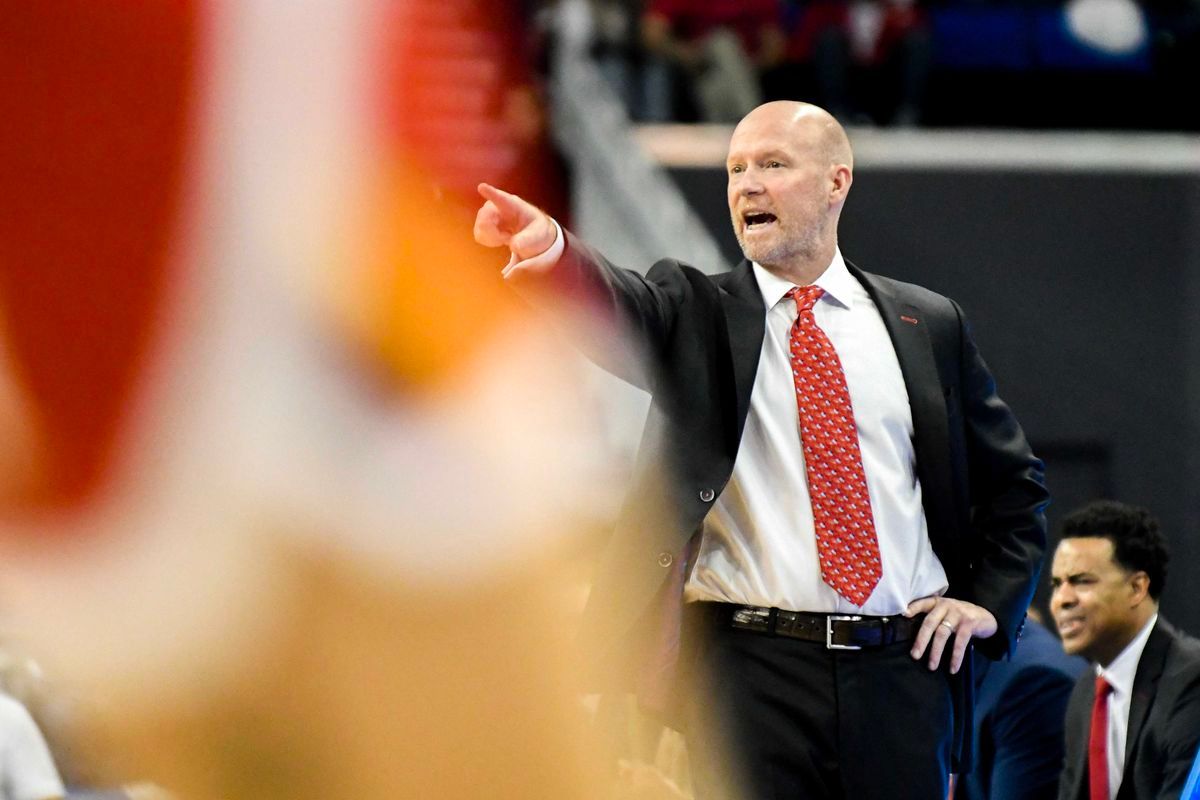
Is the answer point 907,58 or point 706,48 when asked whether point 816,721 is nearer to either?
point 706,48

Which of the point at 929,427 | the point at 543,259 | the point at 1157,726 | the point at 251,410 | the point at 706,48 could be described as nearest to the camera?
the point at 251,410

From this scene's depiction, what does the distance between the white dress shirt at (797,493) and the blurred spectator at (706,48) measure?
200 inches

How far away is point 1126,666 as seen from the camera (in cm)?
336

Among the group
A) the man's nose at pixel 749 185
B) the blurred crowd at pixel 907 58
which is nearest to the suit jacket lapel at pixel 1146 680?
the man's nose at pixel 749 185

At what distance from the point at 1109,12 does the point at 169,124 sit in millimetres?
7351

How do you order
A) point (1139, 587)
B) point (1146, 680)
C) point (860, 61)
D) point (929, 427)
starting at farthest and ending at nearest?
point (860, 61) → point (1139, 587) → point (1146, 680) → point (929, 427)

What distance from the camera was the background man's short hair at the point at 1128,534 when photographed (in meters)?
3.57

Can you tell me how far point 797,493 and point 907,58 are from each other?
550cm

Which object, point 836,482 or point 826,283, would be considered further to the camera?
point 826,283

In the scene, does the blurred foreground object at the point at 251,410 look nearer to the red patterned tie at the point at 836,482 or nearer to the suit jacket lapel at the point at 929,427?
the red patterned tie at the point at 836,482

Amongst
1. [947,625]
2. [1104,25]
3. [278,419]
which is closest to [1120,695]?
[947,625]

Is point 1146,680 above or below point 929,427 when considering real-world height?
below

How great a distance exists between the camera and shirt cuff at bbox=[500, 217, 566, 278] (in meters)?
1.75

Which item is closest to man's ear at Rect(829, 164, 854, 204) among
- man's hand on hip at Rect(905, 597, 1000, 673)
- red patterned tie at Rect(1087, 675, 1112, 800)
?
man's hand on hip at Rect(905, 597, 1000, 673)
